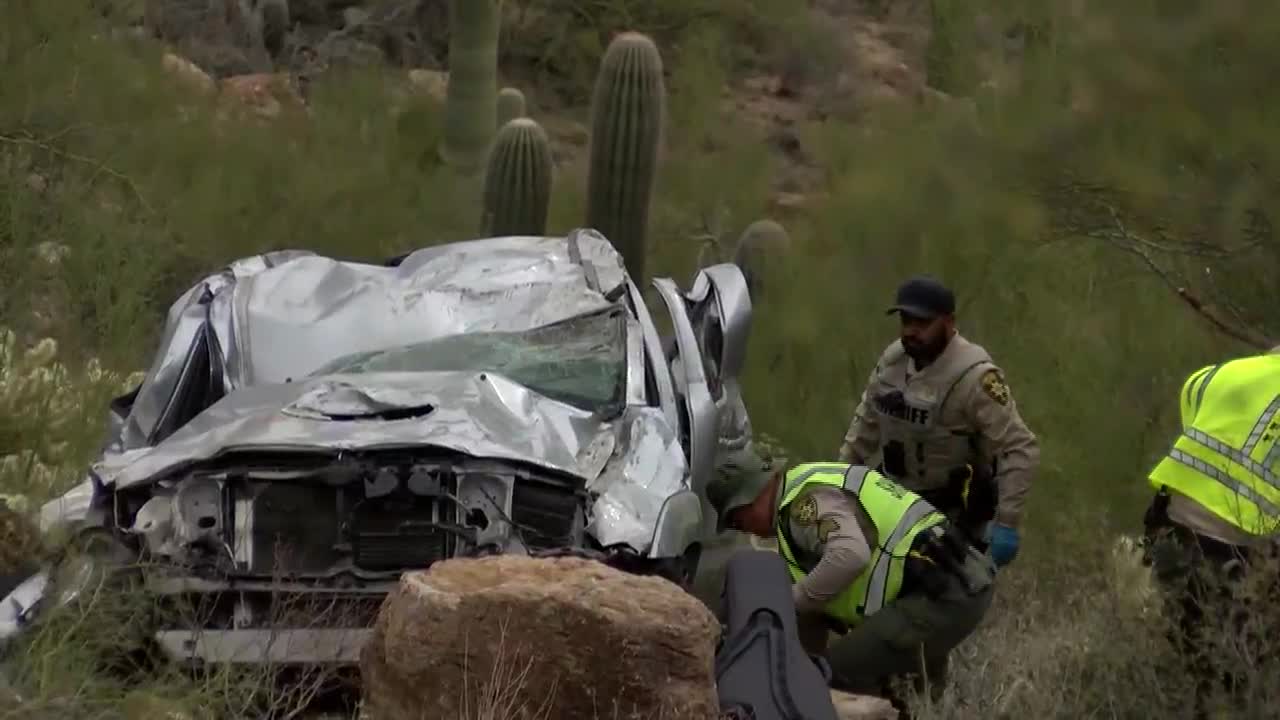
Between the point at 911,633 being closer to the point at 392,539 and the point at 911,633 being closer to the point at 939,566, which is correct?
the point at 939,566

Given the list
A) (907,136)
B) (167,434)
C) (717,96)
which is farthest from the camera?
(717,96)

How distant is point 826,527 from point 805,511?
0.38 feet

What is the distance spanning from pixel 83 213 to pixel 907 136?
5973mm

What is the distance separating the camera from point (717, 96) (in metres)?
21.3

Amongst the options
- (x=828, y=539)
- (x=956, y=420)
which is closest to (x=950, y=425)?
(x=956, y=420)

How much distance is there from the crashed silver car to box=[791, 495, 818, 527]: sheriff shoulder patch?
1.05ft

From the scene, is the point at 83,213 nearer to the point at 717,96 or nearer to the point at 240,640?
the point at 240,640

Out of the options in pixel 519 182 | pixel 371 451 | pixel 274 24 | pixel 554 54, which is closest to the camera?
pixel 371 451

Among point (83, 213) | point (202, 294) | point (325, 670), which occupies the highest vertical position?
point (202, 294)

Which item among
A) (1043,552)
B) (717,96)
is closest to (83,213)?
(1043,552)

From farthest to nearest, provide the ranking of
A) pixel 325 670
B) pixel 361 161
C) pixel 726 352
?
pixel 361 161 → pixel 726 352 → pixel 325 670

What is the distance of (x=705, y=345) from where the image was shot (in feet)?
22.6

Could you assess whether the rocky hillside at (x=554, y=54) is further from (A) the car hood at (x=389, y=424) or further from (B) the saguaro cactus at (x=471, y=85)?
(A) the car hood at (x=389, y=424)

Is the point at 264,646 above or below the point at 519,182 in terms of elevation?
above
